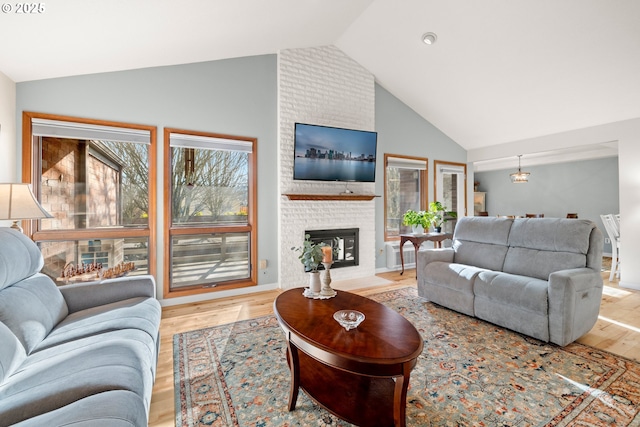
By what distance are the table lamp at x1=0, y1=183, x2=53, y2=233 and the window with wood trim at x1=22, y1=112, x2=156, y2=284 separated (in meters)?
0.90

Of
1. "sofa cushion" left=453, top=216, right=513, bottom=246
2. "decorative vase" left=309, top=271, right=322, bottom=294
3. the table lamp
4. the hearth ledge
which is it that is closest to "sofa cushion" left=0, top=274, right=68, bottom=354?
the table lamp

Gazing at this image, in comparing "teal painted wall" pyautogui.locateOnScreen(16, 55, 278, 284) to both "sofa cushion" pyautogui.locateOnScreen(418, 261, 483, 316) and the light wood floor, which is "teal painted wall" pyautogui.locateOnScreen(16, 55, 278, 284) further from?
"sofa cushion" pyautogui.locateOnScreen(418, 261, 483, 316)

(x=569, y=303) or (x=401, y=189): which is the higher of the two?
(x=401, y=189)

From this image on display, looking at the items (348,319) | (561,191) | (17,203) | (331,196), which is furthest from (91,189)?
(561,191)

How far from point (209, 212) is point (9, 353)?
8.09 feet

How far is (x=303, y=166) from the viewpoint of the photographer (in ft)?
13.5

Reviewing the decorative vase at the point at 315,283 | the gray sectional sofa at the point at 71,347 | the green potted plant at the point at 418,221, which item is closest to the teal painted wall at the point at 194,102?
the gray sectional sofa at the point at 71,347

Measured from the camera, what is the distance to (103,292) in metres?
2.19

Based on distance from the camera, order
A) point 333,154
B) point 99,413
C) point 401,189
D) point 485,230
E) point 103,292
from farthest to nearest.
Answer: point 401,189
point 333,154
point 485,230
point 103,292
point 99,413

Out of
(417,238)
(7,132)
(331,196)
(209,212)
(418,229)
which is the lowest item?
(417,238)

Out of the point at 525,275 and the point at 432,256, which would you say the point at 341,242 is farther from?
the point at 525,275

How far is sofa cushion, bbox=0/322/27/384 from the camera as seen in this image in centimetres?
126

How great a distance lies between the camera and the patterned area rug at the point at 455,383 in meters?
1.65

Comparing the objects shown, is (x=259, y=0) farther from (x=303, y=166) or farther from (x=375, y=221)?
(x=375, y=221)
